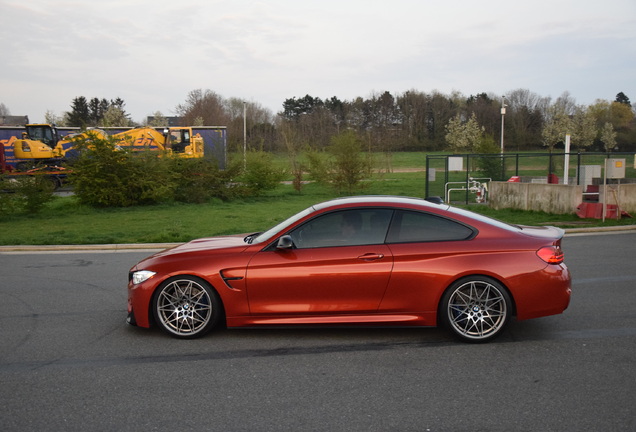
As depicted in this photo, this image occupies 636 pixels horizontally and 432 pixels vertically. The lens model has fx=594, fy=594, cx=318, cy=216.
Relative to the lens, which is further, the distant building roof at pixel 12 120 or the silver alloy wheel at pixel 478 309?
the distant building roof at pixel 12 120

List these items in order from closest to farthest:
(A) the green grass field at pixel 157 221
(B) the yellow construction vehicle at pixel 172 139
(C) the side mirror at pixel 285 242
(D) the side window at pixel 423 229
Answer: (C) the side mirror at pixel 285 242 < (D) the side window at pixel 423 229 < (A) the green grass field at pixel 157 221 < (B) the yellow construction vehicle at pixel 172 139

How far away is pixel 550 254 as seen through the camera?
231 inches

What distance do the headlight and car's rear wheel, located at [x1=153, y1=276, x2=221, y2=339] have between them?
180 millimetres

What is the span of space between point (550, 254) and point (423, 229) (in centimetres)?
126

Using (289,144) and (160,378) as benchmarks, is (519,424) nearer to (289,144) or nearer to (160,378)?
(160,378)

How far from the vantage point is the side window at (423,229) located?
596 centimetres

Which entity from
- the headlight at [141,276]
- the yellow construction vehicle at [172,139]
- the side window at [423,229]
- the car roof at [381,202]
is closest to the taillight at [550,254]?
the side window at [423,229]

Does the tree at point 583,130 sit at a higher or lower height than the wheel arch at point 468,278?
higher

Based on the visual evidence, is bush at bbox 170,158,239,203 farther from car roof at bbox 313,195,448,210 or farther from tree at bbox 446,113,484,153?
tree at bbox 446,113,484,153

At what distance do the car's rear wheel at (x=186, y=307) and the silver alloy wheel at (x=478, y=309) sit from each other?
7.69ft

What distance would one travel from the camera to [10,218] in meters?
18.9

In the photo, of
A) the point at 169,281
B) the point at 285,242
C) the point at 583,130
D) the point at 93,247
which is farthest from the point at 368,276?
the point at 583,130

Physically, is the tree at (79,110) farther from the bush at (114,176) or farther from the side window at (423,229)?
the side window at (423,229)

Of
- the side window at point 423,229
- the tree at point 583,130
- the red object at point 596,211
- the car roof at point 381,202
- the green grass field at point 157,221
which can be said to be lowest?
the green grass field at point 157,221
